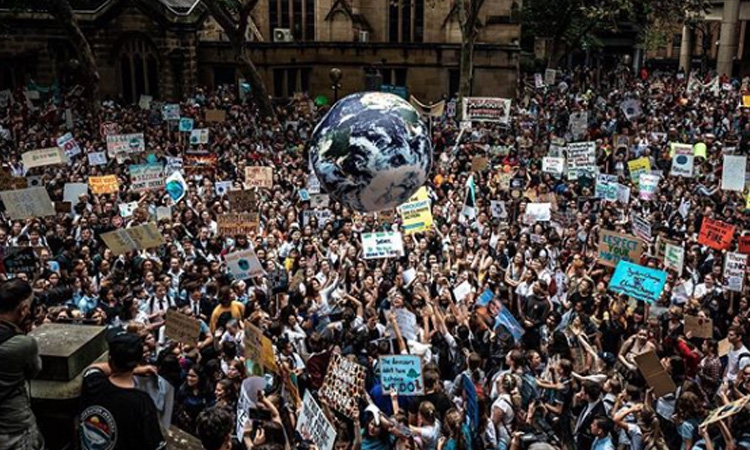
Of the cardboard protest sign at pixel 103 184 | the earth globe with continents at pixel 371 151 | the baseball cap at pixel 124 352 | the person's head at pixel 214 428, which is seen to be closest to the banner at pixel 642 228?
the earth globe with continents at pixel 371 151

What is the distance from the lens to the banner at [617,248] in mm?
11430

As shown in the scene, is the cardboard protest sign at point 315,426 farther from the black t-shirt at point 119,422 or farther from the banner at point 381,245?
the banner at point 381,245

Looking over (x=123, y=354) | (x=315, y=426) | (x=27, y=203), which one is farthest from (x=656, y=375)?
(x=27, y=203)

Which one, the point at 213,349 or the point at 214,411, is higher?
the point at 214,411

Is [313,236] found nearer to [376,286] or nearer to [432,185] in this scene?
[376,286]

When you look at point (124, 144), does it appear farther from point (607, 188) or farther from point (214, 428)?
point (214, 428)

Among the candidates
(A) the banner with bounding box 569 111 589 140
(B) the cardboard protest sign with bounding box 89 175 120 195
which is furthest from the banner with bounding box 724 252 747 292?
(A) the banner with bounding box 569 111 589 140

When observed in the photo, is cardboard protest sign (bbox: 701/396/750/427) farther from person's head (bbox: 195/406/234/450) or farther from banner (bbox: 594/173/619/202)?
banner (bbox: 594/173/619/202)

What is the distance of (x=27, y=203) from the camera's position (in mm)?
12695

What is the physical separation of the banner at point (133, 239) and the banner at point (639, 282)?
6.83 meters

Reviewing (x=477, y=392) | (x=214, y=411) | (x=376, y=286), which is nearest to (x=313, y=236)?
(x=376, y=286)

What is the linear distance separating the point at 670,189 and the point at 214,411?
47.5 feet

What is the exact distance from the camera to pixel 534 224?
13602 mm

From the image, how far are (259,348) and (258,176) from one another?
974 cm
